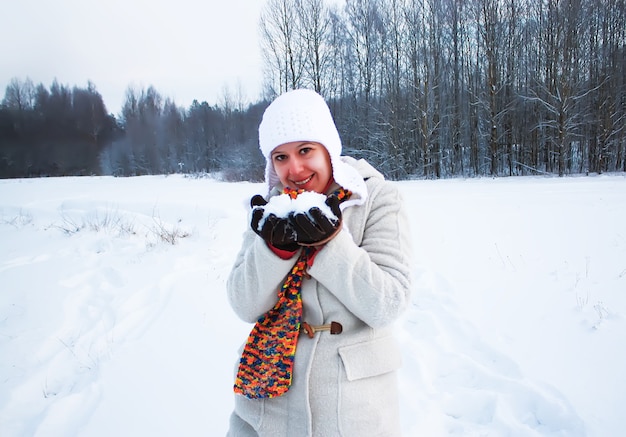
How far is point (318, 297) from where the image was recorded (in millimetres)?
1079

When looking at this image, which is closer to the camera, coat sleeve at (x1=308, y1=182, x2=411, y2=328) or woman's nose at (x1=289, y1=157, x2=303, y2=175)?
coat sleeve at (x1=308, y1=182, x2=411, y2=328)

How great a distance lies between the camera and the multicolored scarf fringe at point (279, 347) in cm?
105

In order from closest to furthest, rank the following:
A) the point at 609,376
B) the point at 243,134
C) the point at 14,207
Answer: the point at 609,376, the point at 14,207, the point at 243,134

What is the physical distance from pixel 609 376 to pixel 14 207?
1350cm

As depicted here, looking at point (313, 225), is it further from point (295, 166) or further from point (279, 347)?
point (279, 347)

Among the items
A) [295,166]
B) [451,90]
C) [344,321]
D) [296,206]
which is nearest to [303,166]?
[295,166]

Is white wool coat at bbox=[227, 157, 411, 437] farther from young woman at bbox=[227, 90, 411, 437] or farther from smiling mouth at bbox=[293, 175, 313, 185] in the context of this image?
smiling mouth at bbox=[293, 175, 313, 185]

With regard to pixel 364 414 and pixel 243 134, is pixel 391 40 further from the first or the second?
pixel 364 414

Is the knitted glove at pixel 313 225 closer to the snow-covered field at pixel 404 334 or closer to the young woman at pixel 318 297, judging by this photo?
the young woman at pixel 318 297

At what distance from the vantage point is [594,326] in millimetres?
2885

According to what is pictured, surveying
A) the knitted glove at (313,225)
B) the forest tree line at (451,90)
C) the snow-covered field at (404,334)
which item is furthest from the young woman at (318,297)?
the forest tree line at (451,90)

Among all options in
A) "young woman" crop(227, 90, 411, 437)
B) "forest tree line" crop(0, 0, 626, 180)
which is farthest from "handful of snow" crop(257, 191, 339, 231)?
"forest tree line" crop(0, 0, 626, 180)

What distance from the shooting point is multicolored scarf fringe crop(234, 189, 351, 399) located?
3.45 ft

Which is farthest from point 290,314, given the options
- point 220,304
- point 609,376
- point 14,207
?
point 14,207
